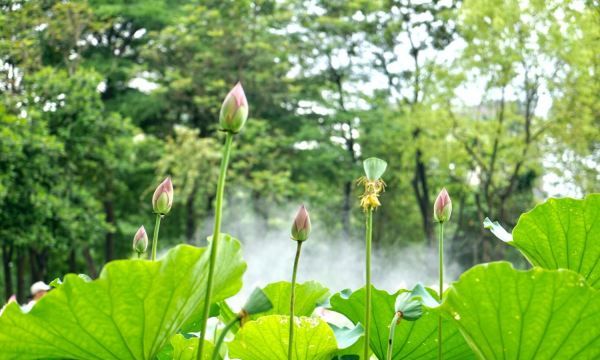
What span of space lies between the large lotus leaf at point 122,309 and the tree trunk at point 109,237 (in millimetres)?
9683

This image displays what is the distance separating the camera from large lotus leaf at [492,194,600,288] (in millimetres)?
494

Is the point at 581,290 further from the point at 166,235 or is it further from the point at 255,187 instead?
the point at 166,235

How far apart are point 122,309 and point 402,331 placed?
0.21 metres

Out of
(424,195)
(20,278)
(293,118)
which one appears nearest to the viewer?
(20,278)

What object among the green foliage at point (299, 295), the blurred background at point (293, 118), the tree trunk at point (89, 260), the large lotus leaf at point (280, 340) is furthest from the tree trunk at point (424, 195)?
the large lotus leaf at point (280, 340)

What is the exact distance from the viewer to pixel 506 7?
881 centimetres

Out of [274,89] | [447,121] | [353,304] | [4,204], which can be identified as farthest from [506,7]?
[353,304]

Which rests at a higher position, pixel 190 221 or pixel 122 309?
pixel 122 309

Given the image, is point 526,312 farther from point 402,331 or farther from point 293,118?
point 293,118

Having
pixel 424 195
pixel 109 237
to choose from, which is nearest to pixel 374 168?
pixel 109 237

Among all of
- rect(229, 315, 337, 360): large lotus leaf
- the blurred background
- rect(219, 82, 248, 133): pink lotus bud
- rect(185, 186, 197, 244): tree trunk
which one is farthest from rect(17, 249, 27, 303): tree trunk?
rect(219, 82, 248, 133): pink lotus bud

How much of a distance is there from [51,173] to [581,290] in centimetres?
745

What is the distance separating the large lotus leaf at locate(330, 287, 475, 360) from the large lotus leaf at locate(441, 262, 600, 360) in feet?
0.30

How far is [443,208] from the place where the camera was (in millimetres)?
513
